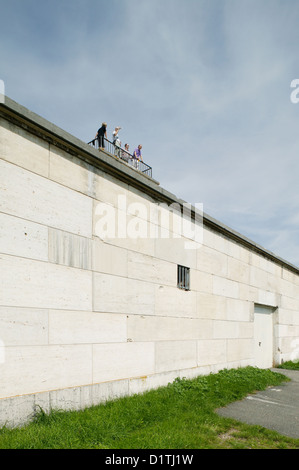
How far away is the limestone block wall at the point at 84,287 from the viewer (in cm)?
562

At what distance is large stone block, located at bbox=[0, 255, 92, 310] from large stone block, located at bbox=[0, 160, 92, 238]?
783mm

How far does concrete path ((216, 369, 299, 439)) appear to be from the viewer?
250 inches

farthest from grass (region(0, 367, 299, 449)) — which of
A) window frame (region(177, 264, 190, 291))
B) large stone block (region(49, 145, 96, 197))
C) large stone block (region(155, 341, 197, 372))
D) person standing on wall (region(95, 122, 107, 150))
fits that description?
person standing on wall (region(95, 122, 107, 150))

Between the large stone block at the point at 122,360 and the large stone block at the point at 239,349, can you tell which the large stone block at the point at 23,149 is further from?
the large stone block at the point at 239,349

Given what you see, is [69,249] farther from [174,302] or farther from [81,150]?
[174,302]

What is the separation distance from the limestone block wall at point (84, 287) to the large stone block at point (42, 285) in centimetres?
2

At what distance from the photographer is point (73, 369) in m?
6.31

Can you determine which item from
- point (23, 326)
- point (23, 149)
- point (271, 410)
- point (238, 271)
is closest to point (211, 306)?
point (238, 271)

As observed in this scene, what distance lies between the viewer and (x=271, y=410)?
7.47 metres

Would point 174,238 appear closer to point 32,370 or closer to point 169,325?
point 169,325

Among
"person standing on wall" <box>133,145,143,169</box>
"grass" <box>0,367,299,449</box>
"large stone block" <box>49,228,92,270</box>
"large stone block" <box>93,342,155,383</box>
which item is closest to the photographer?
"grass" <box>0,367,299,449</box>

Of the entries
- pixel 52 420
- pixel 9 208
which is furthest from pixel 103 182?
pixel 52 420

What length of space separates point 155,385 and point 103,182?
4841 millimetres

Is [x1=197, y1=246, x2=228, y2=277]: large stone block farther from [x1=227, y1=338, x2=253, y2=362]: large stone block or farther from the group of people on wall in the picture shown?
the group of people on wall
